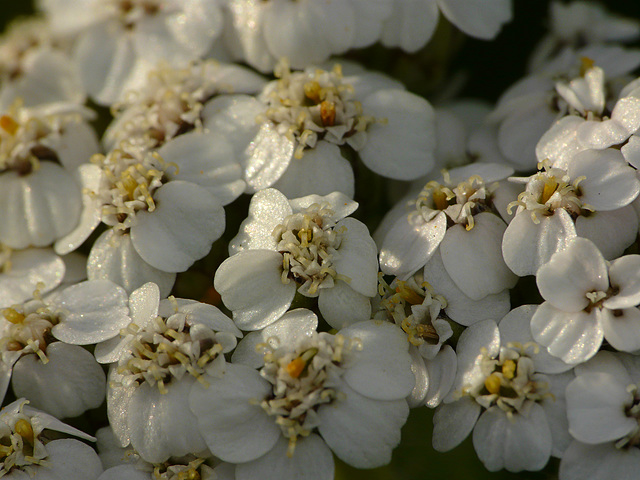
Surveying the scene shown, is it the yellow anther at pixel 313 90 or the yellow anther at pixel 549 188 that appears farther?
the yellow anther at pixel 313 90

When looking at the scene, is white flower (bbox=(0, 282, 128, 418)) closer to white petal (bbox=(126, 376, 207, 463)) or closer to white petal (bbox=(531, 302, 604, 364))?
white petal (bbox=(126, 376, 207, 463))

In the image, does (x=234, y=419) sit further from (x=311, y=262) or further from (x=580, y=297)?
(x=580, y=297)

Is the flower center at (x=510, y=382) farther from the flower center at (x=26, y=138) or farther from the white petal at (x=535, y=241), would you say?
the flower center at (x=26, y=138)

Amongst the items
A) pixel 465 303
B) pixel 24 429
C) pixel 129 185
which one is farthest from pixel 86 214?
pixel 465 303

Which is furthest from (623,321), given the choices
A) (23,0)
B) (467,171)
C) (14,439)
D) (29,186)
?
(23,0)

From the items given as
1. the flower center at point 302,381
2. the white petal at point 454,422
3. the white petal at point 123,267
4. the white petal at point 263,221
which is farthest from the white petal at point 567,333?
the white petal at point 123,267

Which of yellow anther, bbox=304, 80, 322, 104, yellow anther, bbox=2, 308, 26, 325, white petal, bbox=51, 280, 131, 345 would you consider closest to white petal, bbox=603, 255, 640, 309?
yellow anther, bbox=304, 80, 322, 104
